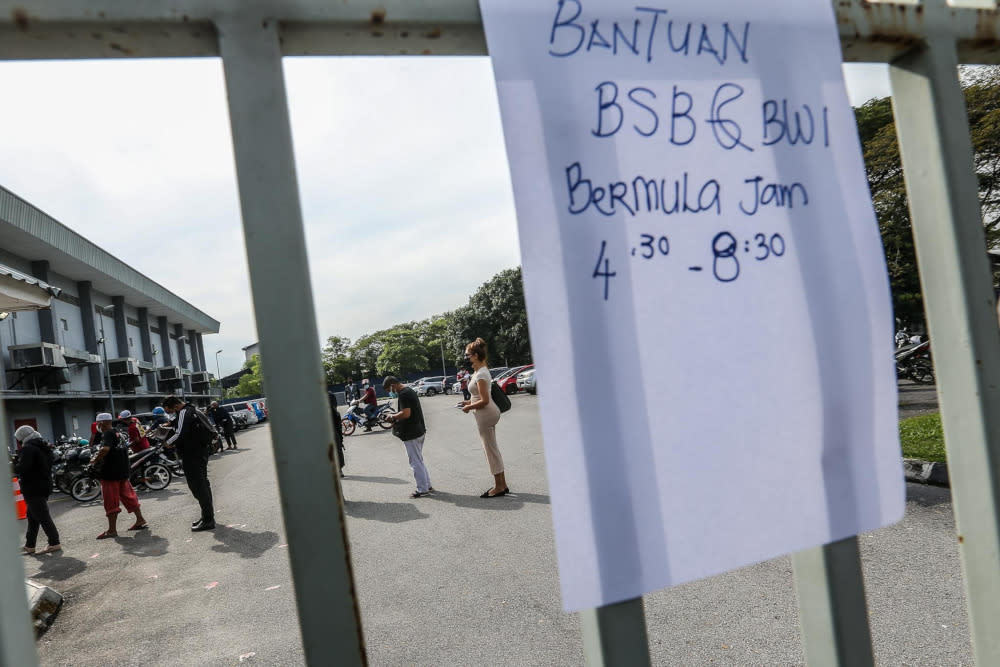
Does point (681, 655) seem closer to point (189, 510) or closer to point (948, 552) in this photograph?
point (948, 552)

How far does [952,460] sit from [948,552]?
3690mm

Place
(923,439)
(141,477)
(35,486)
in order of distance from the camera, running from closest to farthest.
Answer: (923,439)
(35,486)
(141,477)

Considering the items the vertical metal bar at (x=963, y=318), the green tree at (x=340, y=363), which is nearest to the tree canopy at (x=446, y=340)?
the green tree at (x=340, y=363)

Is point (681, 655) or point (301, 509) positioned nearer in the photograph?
point (301, 509)

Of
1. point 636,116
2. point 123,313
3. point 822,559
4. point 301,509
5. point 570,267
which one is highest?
point 123,313

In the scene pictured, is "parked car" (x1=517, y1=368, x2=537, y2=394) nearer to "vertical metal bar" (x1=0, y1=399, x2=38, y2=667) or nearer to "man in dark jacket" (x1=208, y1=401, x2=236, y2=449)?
"man in dark jacket" (x1=208, y1=401, x2=236, y2=449)

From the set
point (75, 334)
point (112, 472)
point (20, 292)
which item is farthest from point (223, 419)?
point (75, 334)

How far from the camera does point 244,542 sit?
21.7 feet

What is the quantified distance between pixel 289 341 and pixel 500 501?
6454mm

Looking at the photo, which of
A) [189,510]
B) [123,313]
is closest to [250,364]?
[123,313]

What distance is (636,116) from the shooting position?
0.88 meters

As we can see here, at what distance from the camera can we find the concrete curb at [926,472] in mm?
5465

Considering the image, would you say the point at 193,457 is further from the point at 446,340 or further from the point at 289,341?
the point at 446,340

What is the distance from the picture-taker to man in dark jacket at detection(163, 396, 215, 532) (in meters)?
7.60
